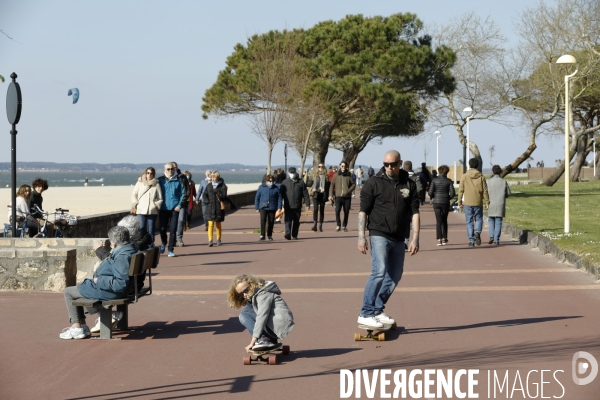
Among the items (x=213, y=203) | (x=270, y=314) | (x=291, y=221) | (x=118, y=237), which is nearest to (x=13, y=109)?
(x=118, y=237)

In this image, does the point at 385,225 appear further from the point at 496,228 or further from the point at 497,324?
the point at 496,228

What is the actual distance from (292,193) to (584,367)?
14182mm

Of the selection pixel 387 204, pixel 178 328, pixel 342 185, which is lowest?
pixel 178 328

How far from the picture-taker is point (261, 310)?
7.78 m

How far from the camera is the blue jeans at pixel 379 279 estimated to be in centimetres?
887

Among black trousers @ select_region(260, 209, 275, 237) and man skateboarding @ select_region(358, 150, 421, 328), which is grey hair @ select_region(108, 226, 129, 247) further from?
black trousers @ select_region(260, 209, 275, 237)

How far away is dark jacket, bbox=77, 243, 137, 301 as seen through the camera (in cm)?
870

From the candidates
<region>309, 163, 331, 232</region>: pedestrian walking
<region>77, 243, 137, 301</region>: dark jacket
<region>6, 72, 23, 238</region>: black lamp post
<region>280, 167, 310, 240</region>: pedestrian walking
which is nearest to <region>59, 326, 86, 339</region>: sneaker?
<region>77, 243, 137, 301</region>: dark jacket

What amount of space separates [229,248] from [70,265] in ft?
23.3

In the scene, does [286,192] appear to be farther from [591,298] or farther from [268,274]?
[591,298]

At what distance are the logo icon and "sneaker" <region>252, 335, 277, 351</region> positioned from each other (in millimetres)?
2460

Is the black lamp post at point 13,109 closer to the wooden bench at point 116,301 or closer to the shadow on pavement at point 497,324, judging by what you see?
the wooden bench at point 116,301

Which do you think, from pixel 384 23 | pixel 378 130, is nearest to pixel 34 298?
pixel 384 23

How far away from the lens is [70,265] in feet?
38.4
